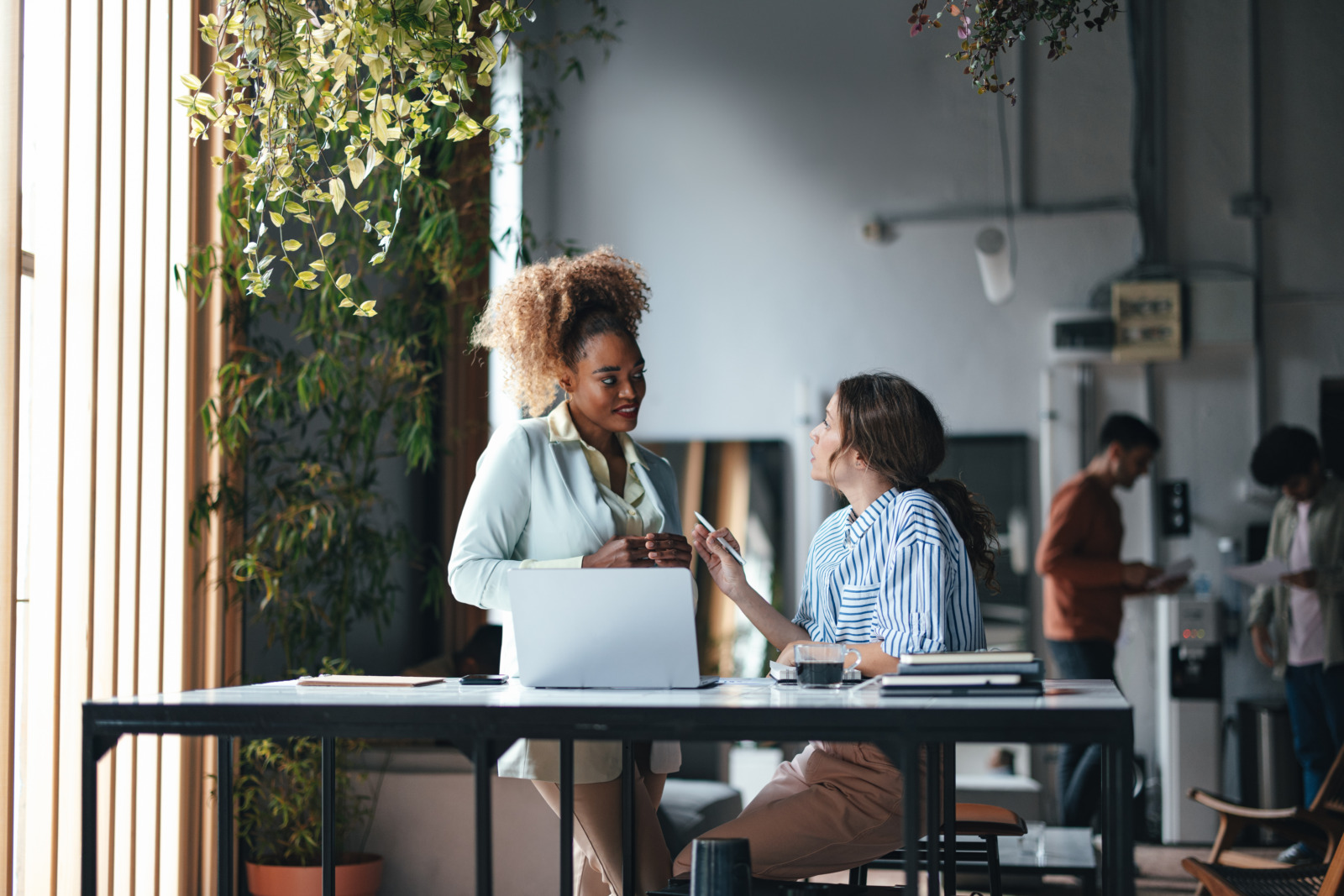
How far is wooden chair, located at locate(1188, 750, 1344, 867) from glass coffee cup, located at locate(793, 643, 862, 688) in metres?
2.17

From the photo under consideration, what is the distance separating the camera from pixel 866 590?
212 centimetres

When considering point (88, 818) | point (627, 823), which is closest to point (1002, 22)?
point (627, 823)

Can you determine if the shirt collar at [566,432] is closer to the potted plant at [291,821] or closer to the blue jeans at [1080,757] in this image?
the potted plant at [291,821]

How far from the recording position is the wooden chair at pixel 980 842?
2482mm

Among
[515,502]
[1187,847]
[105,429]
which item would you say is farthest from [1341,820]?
[105,429]

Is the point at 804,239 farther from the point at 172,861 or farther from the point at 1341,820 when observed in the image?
the point at 172,861

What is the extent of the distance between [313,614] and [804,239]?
133 inches

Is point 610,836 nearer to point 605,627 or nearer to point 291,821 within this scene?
point 605,627

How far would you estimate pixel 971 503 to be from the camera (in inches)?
88.6

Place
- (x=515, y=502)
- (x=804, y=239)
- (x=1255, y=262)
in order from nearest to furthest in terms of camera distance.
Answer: (x=515, y=502) < (x=1255, y=262) < (x=804, y=239)

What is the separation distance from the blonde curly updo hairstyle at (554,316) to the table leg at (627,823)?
2.59 ft

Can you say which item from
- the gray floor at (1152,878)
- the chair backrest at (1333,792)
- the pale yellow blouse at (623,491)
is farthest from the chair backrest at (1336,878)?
the gray floor at (1152,878)

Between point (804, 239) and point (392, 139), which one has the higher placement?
point (804, 239)

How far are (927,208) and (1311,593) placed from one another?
244 cm
